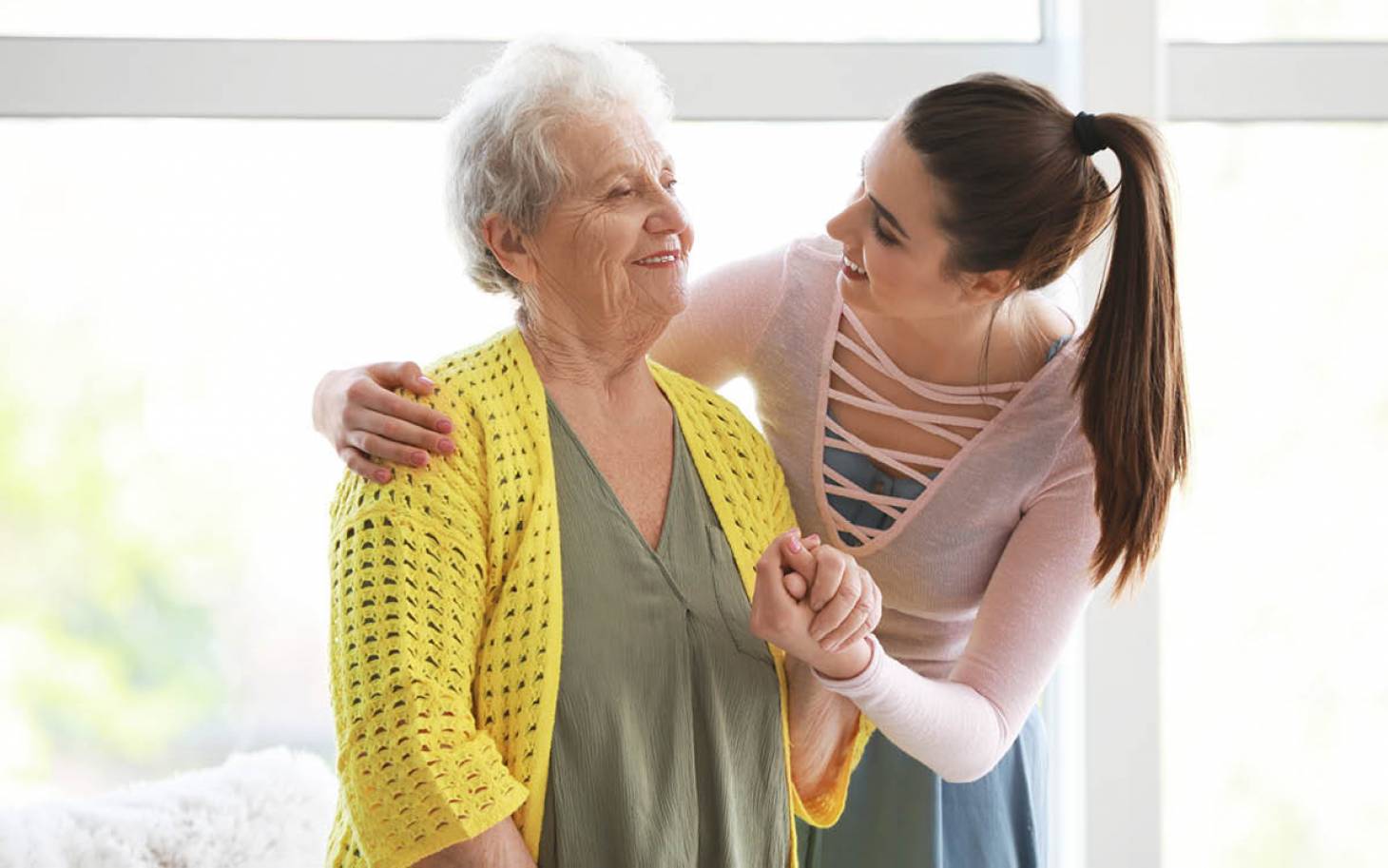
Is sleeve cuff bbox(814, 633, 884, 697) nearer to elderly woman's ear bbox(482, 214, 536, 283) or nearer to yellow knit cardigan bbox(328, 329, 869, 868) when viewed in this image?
yellow knit cardigan bbox(328, 329, 869, 868)

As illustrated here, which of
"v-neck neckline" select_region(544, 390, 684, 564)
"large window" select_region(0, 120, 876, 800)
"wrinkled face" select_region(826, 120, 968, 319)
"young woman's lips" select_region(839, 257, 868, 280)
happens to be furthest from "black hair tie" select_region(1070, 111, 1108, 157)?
"large window" select_region(0, 120, 876, 800)

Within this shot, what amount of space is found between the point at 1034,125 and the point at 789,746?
0.78 meters

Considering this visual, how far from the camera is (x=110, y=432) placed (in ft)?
7.72

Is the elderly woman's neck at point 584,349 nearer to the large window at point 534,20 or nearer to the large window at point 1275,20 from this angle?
the large window at point 534,20

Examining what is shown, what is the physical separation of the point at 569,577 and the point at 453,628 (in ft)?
0.45

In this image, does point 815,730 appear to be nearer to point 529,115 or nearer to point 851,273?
point 851,273

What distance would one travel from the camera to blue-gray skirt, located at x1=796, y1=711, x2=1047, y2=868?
5.67 ft

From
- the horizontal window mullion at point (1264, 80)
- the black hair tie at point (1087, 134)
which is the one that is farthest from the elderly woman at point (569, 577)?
the horizontal window mullion at point (1264, 80)

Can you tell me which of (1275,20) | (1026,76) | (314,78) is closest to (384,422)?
(314,78)

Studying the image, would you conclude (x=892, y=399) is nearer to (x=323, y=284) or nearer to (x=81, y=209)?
(x=323, y=284)

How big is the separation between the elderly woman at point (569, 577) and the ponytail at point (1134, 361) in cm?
36

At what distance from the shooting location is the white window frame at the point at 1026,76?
224 cm

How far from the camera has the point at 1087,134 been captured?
151cm

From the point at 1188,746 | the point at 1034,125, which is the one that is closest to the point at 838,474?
the point at 1034,125
